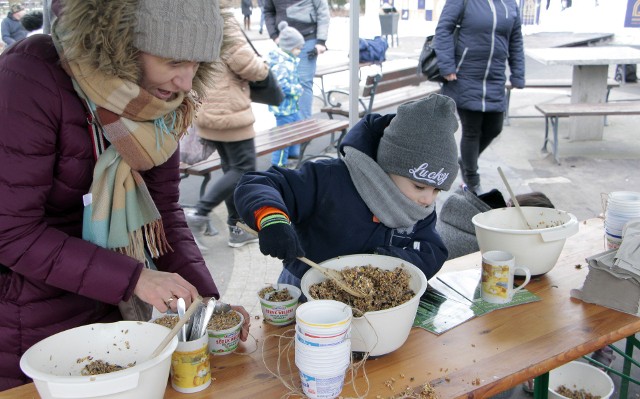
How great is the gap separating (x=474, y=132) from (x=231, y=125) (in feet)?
6.53

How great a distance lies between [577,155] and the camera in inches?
252

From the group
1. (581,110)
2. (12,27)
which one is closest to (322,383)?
(581,110)

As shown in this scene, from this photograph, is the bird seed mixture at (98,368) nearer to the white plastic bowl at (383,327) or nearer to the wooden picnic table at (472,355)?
the wooden picnic table at (472,355)

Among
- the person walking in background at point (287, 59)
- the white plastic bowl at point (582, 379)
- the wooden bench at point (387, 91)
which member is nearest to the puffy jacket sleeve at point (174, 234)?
the white plastic bowl at point (582, 379)

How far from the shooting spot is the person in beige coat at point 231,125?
3.83 metres

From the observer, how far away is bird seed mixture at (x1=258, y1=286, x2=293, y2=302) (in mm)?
1686

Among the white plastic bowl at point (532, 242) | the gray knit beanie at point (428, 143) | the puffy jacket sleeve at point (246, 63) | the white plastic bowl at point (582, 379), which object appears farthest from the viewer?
the puffy jacket sleeve at point (246, 63)

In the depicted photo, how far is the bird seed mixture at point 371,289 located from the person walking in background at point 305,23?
193 inches

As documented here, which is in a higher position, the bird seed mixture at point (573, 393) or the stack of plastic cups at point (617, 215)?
the stack of plastic cups at point (617, 215)

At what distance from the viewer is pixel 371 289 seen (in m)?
1.52

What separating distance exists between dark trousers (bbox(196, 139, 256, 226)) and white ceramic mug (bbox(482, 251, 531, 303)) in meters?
2.49

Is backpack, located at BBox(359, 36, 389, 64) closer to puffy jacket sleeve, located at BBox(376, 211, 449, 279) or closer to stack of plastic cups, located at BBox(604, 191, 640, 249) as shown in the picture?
stack of plastic cups, located at BBox(604, 191, 640, 249)

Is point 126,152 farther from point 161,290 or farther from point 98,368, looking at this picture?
point 98,368

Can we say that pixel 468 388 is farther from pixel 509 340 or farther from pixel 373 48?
pixel 373 48
